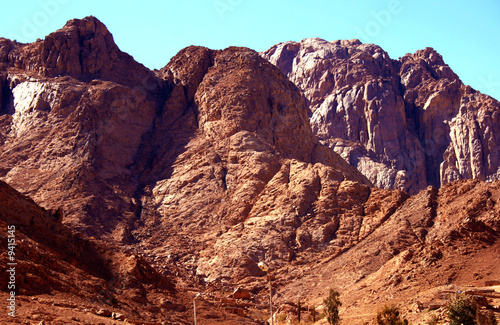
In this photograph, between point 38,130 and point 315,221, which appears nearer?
point 315,221

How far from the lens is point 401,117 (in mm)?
116000

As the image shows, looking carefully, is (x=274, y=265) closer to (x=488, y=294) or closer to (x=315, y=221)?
(x=315, y=221)

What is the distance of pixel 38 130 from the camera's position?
75.8 metres


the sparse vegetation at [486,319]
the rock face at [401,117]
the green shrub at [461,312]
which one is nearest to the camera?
the sparse vegetation at [486,319]

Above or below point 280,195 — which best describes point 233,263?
below

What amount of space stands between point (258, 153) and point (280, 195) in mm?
6894

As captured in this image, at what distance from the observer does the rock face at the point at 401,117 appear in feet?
349

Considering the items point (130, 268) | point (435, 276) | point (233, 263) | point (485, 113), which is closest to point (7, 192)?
point (130, 268)
